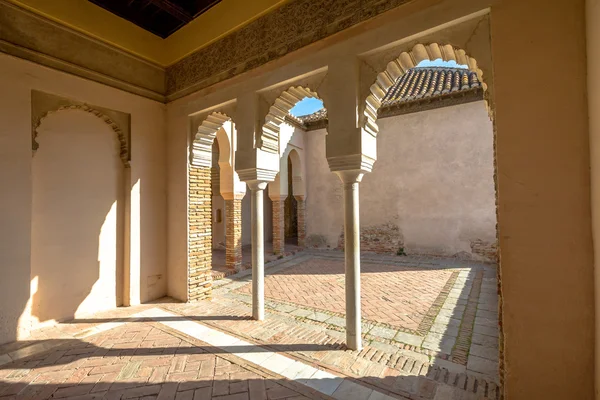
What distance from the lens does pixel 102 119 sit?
5094 mm

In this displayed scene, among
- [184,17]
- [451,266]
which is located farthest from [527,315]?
[451,266]

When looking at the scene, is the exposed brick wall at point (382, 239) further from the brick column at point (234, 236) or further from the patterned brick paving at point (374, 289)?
the brick column at point (234, 236)

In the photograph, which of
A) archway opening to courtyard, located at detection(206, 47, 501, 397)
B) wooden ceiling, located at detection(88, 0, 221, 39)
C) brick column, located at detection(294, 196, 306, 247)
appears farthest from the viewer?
brick column, located at detection(294, 196, 306, 247)

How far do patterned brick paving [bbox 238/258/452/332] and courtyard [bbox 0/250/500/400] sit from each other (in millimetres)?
53

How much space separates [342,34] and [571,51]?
2371 mm

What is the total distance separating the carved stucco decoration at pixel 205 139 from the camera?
18.1 feet

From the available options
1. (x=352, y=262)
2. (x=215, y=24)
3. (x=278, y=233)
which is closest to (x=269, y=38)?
(x=215, y=24)

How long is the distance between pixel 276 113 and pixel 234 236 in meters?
5.18

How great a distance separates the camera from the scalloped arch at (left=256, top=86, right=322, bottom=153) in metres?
4.48

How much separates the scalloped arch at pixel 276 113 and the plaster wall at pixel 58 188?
8.21 ft

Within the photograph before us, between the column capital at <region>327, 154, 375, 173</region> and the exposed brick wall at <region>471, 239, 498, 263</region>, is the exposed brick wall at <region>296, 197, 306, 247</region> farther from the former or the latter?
the column capital at <region>327, 154, 375, 173</region>

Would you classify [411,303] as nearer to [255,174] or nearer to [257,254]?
[257,254]

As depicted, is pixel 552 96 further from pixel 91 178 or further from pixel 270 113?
pixel 91 178

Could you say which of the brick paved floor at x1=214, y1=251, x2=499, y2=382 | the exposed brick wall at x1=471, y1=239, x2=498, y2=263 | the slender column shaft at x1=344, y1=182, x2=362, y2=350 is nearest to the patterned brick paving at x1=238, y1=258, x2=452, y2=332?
the brick paved floor at x1=214, y1=251, x2=499, y2=382
